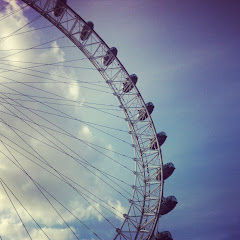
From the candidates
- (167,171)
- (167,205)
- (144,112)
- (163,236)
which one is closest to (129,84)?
(144,112)

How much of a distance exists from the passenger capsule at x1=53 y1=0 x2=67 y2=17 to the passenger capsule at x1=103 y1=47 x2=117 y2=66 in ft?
16.1

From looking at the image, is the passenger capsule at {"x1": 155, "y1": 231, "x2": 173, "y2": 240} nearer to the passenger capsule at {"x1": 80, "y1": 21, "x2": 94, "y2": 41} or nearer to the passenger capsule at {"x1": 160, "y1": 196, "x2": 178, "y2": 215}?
A: the passenger capsule at {"x1": 160, "y1": 196, "x2": 178, "y2": 215}

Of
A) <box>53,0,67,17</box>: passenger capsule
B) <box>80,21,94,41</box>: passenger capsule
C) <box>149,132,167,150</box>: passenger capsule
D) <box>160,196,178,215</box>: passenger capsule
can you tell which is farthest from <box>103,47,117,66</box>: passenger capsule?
<box>160,196,178,215</box>: passenger capsule

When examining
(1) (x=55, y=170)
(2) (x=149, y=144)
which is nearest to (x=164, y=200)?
(2) (x=149, y=144)

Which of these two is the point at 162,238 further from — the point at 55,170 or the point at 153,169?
the point at 55,170

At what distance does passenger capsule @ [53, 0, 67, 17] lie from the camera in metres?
14.7

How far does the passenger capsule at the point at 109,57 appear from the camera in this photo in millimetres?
16886

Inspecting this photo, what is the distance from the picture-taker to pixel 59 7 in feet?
48.6

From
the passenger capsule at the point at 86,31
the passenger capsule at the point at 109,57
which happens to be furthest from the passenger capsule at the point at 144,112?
the passenger capsule at the point at 86,31

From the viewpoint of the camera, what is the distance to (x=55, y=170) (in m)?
10.8

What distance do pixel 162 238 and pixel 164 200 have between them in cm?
269

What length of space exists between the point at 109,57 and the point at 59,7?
5524 millimetres

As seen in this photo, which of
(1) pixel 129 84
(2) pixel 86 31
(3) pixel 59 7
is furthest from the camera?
(1) pixel 129 84

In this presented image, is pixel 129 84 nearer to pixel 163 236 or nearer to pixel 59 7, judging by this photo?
pixel 59 7
